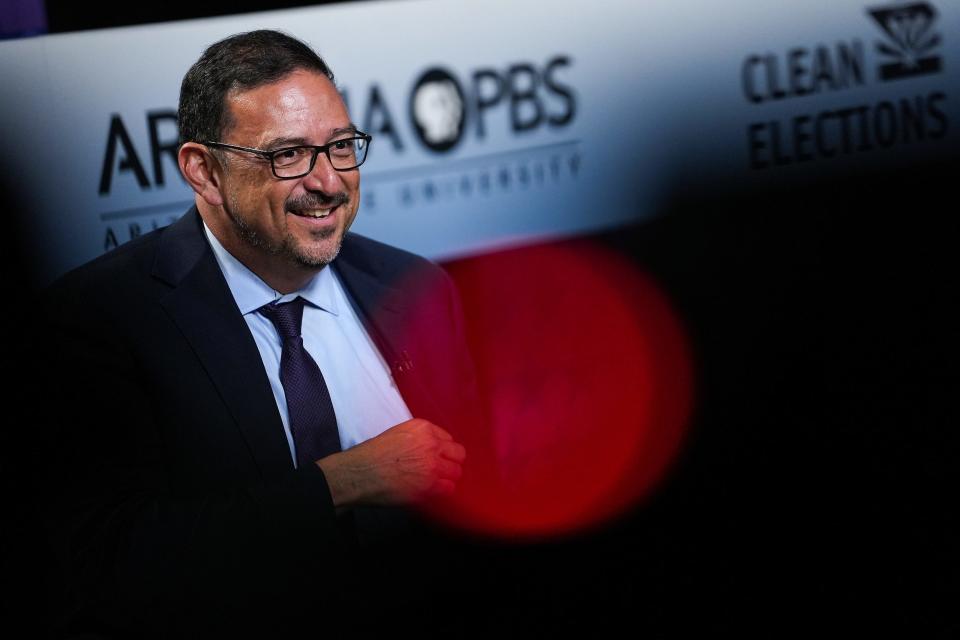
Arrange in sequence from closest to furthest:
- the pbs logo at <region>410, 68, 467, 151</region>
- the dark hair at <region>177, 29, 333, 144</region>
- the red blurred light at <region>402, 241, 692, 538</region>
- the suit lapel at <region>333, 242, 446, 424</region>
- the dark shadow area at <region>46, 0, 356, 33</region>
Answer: the dark hair at <region>177, 29, 333, 144</region> → the suit lapel at <region>333, 242, 446, 424</region> → the dark shadow area at <region>46, 0, 356, 33</region> → the pbs logo at <region>410, 68, 467, 151</region> → the red blurred light at <region>402, 241, 692, 538</region>

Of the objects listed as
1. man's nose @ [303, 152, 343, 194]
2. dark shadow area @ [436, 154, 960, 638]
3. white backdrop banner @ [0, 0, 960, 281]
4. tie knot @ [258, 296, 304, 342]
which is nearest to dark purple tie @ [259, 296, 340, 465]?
tie knot @ [258, 296, 304, 342]

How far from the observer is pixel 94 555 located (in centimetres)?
134

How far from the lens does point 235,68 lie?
4.39ft

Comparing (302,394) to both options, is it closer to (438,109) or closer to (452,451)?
(452,451)

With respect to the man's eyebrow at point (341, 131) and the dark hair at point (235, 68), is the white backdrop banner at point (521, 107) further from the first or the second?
the man's eyebrow at point (341, 131)

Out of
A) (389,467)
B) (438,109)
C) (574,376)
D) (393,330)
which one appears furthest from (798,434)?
(389,467)

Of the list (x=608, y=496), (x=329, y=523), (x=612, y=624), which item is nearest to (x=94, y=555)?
(x=329, y=523)

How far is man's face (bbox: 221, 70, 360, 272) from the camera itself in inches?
52.8

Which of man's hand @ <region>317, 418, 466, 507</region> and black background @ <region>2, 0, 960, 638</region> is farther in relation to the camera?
black background @ <region>2, 0, 960, 638</region>

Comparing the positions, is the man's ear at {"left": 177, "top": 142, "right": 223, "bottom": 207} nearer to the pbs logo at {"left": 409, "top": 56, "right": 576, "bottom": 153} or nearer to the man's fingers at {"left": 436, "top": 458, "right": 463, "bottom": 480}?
the man's fingers at {"left": 436, "top": 458, "right": 463, "bottom": 480}

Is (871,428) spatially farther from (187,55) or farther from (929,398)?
(187,55)

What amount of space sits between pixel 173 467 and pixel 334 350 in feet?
1.00

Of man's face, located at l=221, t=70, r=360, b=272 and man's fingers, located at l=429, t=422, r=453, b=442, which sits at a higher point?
man's face, located at l=221, t=70, r=360, b=272

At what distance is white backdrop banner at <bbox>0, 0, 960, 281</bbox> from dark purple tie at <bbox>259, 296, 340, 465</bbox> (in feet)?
2.25
